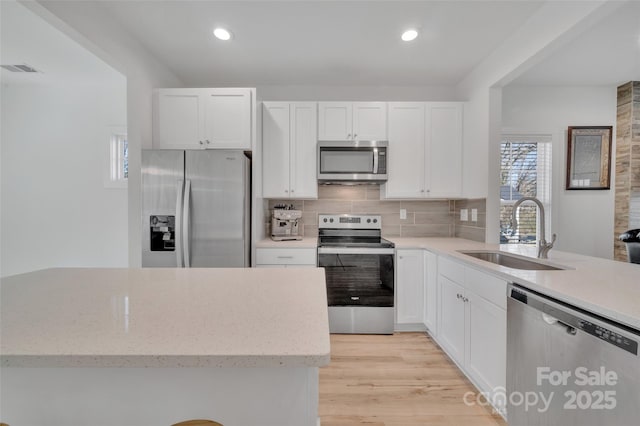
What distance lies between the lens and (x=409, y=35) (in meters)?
2.25

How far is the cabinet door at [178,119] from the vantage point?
8.68ft

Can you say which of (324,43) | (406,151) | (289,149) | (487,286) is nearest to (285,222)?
(289,149)

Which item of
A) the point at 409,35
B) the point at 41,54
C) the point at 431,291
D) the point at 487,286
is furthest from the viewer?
the point at 431,291

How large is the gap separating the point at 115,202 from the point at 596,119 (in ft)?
18.9

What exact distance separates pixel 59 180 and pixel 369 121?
371 centimetres

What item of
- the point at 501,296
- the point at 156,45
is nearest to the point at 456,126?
the point at 501,296

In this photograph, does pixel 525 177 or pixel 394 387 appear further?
pixel 525 177

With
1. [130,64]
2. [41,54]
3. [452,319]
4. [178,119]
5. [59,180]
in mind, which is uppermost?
[41,54]

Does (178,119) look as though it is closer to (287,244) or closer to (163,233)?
(163,233)

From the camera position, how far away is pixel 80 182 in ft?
11.1

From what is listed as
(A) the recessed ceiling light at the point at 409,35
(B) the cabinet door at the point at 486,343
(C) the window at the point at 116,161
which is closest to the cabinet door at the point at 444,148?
(A) the recessed ceiling light at the point at 409,35

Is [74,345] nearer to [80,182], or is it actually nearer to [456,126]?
[456,126]

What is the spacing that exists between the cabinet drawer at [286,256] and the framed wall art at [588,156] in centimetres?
307

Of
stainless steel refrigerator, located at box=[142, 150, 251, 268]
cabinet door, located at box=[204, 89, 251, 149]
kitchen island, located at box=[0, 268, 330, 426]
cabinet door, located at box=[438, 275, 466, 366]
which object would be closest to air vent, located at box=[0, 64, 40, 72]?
stainless steel refrigerator, located at box=[142, 150, 251, 268]
